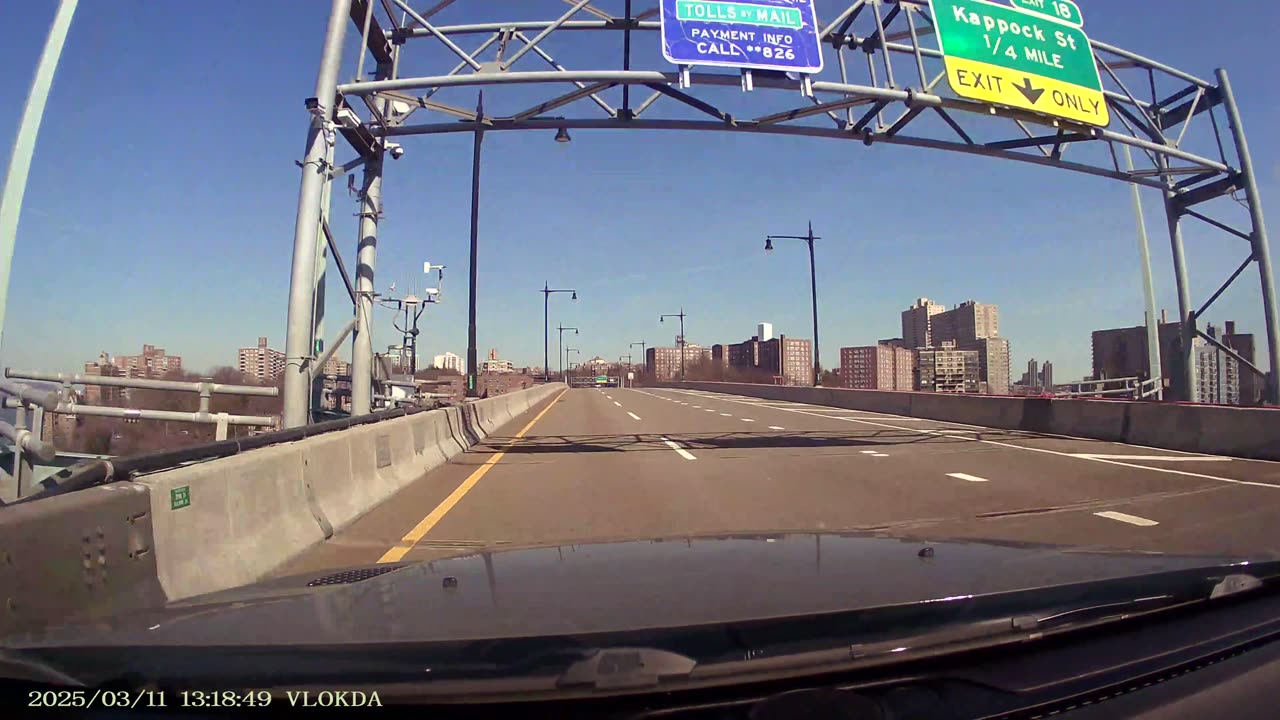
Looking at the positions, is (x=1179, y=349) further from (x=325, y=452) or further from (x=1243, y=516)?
(x=325, y=452)

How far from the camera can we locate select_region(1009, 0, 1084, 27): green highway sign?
42.7 feet

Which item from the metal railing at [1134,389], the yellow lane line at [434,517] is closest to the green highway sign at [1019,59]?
the metal railing at [1134,389]

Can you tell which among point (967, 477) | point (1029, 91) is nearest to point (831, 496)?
point (967, 477)

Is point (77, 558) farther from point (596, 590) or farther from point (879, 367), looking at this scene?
point (879, 367)

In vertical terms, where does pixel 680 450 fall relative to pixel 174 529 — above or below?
below

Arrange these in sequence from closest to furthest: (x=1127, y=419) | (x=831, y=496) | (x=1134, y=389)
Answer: (x=831, y=496) → (x=1127, y=419) → (x=1134, y=389)

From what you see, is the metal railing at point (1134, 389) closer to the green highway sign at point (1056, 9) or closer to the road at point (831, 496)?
the road at point (831, 496)

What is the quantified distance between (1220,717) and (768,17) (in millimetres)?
11513

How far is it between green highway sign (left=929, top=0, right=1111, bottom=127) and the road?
6272 mm

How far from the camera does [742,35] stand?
38.1 feet

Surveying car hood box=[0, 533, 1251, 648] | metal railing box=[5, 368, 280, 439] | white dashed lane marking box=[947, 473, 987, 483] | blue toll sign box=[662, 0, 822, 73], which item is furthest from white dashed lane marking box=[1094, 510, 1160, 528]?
metal railing box=[5, 368, 280, 439]

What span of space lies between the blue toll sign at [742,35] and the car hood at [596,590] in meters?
9.04

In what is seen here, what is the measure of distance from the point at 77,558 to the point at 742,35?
11016mm

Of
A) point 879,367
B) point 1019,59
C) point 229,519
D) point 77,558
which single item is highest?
point 1019,59
